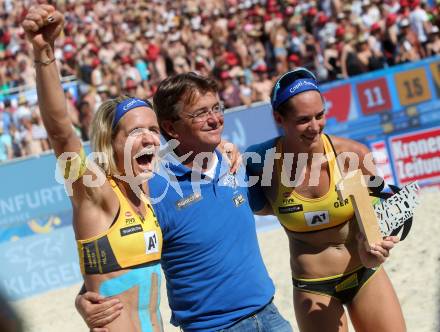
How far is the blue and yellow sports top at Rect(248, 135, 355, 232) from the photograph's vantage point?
3.68m

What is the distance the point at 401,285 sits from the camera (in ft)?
21.3

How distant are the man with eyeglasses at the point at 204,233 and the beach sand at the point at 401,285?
2.44 m

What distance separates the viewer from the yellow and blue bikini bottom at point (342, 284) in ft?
12.3

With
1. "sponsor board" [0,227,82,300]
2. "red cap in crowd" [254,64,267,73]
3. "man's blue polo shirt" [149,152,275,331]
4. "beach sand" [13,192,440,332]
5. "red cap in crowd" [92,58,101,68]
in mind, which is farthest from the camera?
"red cap in crowd" [92,58,101,68]

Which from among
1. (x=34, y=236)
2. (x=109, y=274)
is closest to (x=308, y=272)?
(x=109, y=274)

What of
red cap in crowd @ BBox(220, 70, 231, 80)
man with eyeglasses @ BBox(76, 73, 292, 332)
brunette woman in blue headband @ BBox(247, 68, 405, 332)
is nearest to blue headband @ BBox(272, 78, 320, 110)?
brunette woman in blue headband @ BBox(247, 68, 405, 332)

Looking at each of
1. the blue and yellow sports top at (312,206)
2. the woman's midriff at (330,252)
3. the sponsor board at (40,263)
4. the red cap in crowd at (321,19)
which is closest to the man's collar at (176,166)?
the blue and yellow sports top at (312,206)

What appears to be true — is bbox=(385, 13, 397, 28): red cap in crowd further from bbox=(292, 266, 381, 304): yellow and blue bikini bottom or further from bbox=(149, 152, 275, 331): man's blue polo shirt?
bbox=(149, 152, 275, 331): man's blue polo shirt

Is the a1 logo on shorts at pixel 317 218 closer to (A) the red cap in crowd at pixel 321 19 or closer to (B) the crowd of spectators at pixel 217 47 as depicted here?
(B) the crowd of spectators at pixel 217 47

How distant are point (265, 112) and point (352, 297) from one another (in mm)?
6062

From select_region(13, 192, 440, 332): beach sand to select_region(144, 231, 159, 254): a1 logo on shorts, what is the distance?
2686 mm

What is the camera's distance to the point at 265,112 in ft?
31.8

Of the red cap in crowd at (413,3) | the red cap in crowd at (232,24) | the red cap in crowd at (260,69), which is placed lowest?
the red cap in crowd at (260,69)

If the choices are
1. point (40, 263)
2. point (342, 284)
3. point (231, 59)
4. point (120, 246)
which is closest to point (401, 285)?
point (342, 284)
